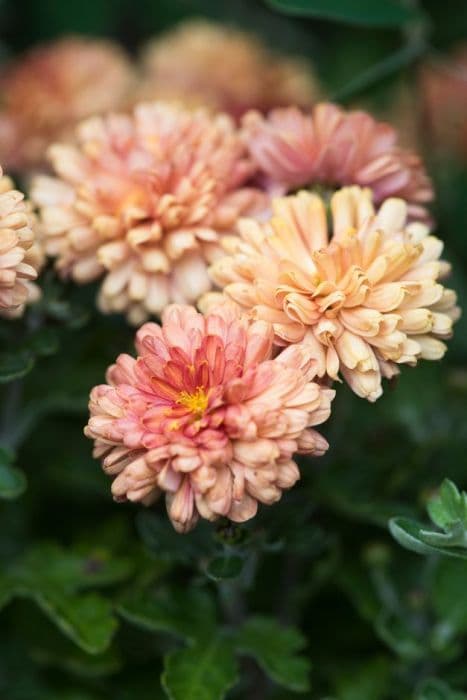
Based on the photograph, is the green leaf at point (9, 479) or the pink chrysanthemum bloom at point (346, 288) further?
the green leaf at point (9, 479)

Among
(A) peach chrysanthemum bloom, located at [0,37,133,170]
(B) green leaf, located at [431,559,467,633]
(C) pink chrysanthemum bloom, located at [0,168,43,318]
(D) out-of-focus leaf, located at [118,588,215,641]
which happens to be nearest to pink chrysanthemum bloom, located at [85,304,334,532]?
(C) pink chrysanthemum bloom, located at [0,168,43,318]

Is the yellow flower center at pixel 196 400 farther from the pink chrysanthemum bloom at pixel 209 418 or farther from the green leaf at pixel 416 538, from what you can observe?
the green leaf at pixel 416 538

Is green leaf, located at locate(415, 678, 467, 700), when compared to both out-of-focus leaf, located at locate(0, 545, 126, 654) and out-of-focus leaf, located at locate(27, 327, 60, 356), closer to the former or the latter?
out-of-focus leaf, located at locate(0, 545, 126, 654)

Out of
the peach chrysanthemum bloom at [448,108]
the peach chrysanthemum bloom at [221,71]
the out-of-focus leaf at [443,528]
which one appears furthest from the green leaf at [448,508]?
the peach chrysanthemum bloom at [448,108]

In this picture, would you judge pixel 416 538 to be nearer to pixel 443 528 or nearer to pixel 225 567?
pixel 443 528

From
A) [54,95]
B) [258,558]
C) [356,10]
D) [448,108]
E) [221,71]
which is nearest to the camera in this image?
[258,558]

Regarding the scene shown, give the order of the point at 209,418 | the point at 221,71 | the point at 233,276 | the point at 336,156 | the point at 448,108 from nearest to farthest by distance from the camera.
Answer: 1. the point at 209,418
2. the point at 233,276
3. the point at 336,156
4. the point at 221,71
5. the point at 448,108

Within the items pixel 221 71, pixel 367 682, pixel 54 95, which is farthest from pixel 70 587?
pixel 221 71
